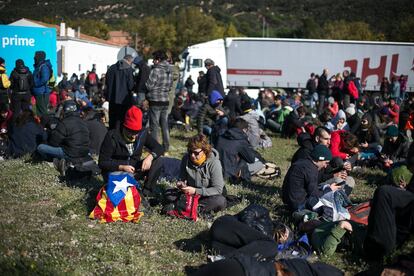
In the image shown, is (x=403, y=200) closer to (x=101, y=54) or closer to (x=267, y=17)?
(x=101, y=54)

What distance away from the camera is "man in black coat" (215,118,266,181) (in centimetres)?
898

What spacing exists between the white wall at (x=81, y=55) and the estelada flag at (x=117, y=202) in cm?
3482

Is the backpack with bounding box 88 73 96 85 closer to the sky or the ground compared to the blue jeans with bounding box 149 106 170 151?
closer to the sky

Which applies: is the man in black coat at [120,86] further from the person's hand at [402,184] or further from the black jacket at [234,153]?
the person's hand at [402,184]

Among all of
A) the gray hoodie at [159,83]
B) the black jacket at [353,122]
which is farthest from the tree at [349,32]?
the gray hoodie at [159,83]

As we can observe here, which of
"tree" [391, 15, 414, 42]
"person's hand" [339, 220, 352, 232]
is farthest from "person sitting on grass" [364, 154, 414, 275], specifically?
"tree" [391, 15, 414, 42]

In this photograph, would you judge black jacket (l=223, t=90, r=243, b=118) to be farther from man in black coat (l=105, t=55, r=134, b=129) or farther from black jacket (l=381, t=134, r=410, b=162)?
man in black coat (l=105, t=55, r=134, b=129)

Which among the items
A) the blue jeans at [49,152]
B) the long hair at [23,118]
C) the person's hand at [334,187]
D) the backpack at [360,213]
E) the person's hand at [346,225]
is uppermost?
the long hair at [23,118]

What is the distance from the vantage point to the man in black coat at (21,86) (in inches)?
493

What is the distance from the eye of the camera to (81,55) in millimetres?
42969

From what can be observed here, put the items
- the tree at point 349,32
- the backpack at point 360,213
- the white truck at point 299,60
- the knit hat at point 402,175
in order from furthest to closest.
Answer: the tree at point 349,32 < the white truck at point 299,60 < the backpack at point 360,213 < the knit hat at point 402,175

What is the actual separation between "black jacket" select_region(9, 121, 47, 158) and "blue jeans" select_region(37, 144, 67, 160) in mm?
671

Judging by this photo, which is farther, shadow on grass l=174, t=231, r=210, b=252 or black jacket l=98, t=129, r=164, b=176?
black jacket l=98, t=129, r=164, b=176

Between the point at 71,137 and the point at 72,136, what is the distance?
0.08ft
